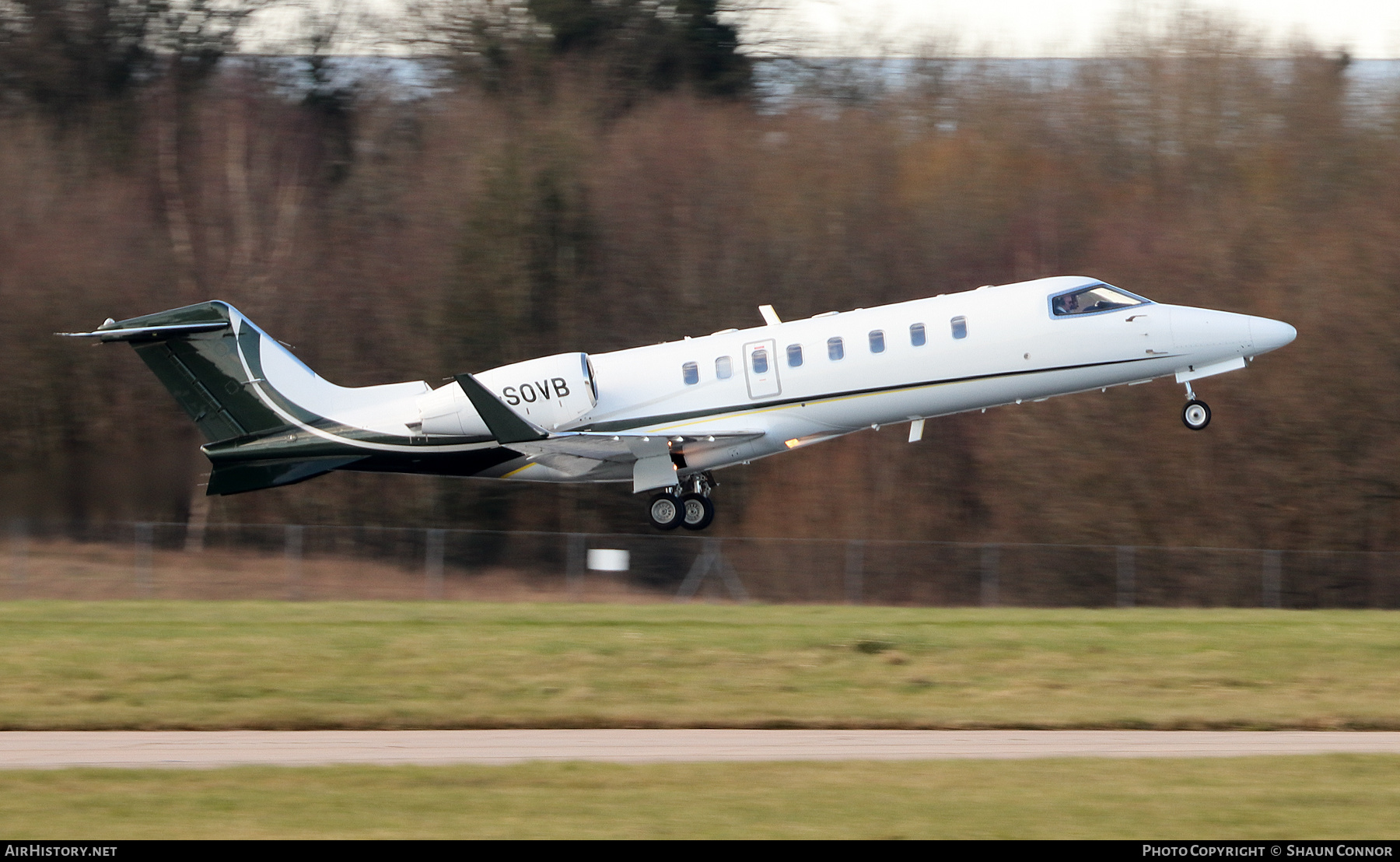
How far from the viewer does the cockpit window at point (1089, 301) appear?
904 inches

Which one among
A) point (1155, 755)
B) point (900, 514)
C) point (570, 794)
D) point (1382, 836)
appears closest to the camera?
point (1382, 836)

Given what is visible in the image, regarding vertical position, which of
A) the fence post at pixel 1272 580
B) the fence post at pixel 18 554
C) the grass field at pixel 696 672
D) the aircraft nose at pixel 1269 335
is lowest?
the fence post at pixel 1272 580

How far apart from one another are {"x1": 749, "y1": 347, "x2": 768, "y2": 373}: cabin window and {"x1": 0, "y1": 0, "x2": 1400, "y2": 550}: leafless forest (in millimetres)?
12312

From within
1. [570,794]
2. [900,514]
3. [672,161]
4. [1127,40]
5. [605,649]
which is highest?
[1127,40]

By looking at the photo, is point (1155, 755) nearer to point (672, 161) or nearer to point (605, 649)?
point (605, 649)

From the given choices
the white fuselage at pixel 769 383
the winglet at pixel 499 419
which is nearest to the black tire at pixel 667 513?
the white fuselage at pixel 769 383

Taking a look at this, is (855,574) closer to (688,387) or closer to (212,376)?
(688,387)

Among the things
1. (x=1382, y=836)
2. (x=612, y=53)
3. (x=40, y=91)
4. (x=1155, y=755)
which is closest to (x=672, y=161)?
(x=612, y=53)

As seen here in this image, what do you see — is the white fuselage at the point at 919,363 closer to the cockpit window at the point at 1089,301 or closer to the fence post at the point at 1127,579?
the cockpit window at the point at 1089,301

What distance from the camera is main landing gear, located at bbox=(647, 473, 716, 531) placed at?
25250 millimetres

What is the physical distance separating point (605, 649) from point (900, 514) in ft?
Result: 64.0

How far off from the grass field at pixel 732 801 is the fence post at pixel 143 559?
18103 millimetres

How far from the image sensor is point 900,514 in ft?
119

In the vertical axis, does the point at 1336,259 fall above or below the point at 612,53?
below
